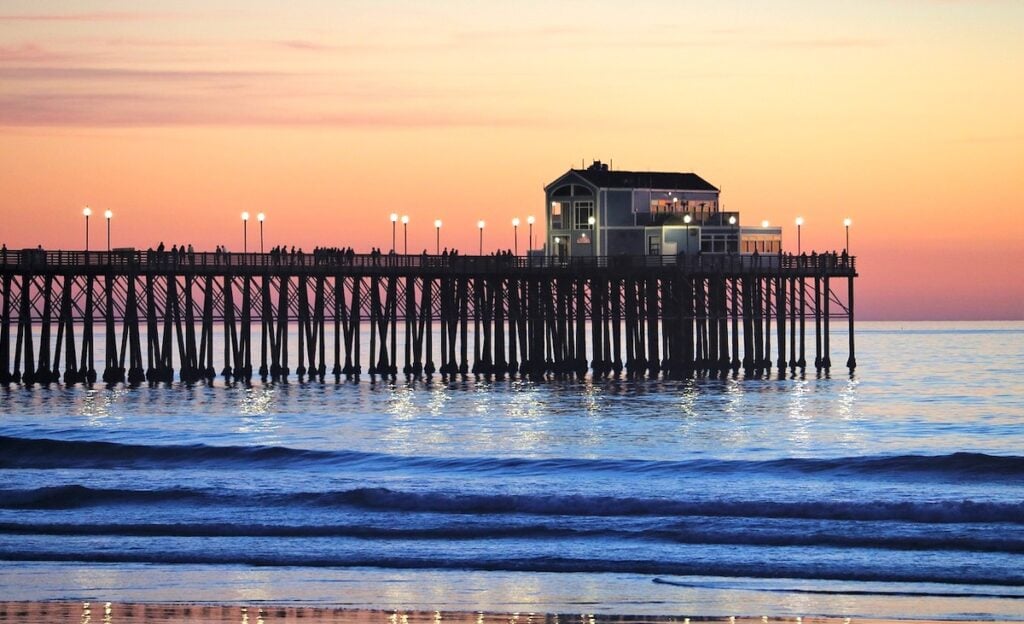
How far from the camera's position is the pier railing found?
64562 mm

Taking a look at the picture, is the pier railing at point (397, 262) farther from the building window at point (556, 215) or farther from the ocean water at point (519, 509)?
the ocean water at point (519, 509)

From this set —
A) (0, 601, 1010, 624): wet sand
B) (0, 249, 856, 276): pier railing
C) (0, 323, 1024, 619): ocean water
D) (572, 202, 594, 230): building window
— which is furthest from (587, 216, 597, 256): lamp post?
(0, 601, 1010, 624): wet sand

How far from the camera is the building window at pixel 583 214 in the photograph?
80438 millimetres

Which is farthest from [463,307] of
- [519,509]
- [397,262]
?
[519,509]

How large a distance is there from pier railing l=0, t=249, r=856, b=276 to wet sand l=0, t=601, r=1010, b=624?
148 ft

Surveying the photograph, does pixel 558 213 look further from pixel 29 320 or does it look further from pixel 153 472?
pixel 153 472

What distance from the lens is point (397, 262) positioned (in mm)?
71812

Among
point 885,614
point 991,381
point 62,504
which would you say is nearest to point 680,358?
point 991,381

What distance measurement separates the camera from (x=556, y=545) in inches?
1022

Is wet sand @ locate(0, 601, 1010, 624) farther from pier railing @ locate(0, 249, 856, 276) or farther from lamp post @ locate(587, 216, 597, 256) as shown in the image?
lamp post @ locate(587, 216, 597, 256)

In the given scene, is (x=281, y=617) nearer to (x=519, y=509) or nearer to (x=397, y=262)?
(x=519, y=509)

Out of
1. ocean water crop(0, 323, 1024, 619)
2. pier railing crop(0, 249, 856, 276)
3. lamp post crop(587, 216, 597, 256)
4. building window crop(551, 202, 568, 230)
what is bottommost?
ocean water crop(0, 323, 1024, 619)

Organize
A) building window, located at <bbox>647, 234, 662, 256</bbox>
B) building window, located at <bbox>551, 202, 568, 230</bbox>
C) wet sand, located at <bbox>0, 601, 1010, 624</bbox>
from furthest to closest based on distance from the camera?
building window, located at <bbox>551, 202, 568, 230</bbox>
building window, located at <bbox>647, 234, 662, 256</bbox>
wet sand, located at <bbox>0, 601, 1010, 624</bbox>

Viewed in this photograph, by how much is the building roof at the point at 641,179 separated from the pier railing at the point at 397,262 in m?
6.07
